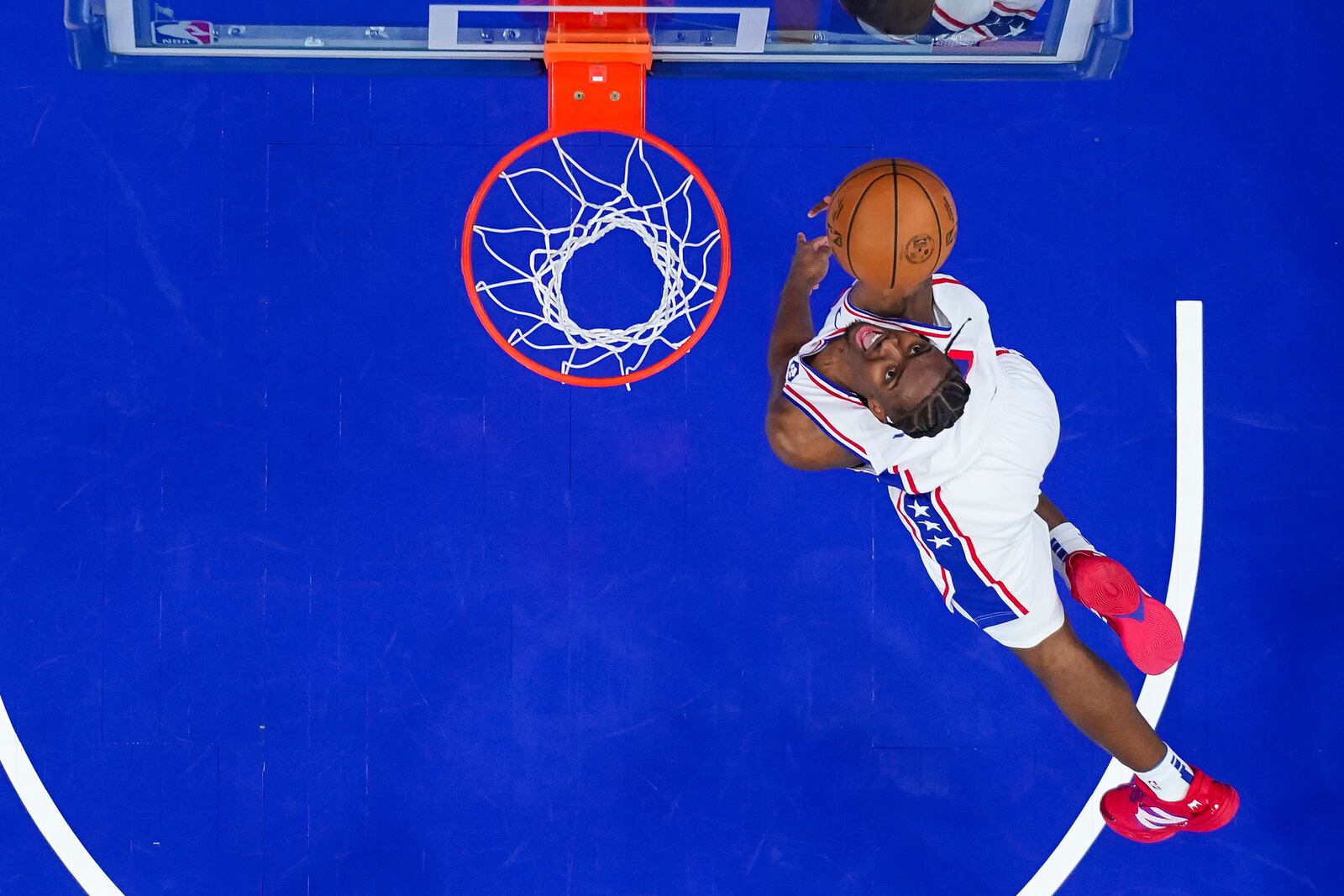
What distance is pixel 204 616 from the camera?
396 cm

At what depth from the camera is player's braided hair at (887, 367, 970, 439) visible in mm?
2574

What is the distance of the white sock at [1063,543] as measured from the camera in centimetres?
335

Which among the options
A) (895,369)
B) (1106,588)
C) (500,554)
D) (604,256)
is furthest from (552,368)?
(1106,588)

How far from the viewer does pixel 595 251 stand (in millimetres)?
3980

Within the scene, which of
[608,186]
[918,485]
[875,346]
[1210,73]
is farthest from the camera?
[1210,73]

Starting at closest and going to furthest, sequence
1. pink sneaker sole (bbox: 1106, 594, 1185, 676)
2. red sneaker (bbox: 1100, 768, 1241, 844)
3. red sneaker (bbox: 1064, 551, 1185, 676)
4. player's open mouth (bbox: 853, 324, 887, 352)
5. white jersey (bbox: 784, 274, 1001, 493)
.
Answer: player's open mouth (bbox: 853, 324, 887, 352) → white jersey (bbox: 784, 274, 1001, 493) → red sneaker (bbox: 1064, 551, 1185, 676) → pink sneaker sole (bbox: 1106, 594, 1185, 676) → red sneaker (bbox: 1100, 768, 1241, 844)

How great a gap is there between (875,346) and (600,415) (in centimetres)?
153

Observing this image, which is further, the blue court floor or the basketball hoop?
the blue court floor

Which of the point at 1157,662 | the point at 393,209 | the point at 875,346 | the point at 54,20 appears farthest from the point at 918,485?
the point at 54,20

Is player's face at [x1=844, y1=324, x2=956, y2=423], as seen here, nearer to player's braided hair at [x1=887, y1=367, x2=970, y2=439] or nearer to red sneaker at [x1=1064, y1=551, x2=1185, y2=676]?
player's braided hair at [x1=887, y1=367, x2=970, y2=439]

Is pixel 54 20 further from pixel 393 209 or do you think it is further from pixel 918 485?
pixel 918 485

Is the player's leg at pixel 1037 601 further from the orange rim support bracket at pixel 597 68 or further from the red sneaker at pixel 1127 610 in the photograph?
the orange rim support bracket at pixel 597 68

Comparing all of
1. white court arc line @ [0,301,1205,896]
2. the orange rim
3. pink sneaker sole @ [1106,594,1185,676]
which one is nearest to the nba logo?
the orange rim

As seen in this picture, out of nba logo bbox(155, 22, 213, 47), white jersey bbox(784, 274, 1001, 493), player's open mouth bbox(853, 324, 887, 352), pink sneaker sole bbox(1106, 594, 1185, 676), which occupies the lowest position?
pink sneaker sole bbox(1106, 594, 1185, 676)
